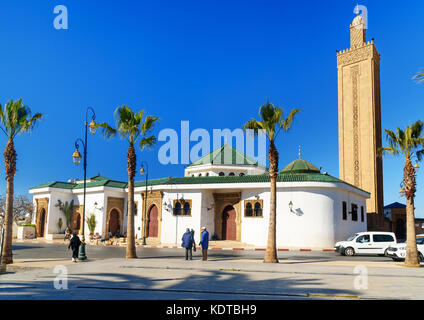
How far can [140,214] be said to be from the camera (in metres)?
33.8

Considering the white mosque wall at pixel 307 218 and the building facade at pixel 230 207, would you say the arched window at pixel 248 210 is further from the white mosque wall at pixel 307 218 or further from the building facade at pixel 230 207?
the white mosque wall at pixel 307 218

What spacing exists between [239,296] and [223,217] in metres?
22.4

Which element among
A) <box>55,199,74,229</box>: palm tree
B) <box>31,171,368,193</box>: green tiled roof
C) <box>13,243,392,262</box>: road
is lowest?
<box>13,243,392,262</box>: road

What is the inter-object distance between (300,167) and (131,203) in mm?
21114

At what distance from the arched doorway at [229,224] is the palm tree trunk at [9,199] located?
17945 mm

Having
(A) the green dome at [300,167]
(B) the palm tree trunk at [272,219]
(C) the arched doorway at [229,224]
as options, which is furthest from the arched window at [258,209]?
(B) the palm tree trunk at [272,219]

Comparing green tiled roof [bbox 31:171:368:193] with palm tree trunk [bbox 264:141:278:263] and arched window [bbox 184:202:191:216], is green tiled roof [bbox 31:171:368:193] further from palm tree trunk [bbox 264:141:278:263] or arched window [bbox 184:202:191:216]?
palm tree trunk [bbox 264:141:278:263]

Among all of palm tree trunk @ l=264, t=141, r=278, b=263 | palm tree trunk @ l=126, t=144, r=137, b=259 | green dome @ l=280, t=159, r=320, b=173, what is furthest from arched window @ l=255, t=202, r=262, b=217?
palm tree trunk @ l=126, t=144, r=137, b=259

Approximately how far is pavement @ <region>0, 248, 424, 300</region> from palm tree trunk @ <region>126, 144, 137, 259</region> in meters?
3.86

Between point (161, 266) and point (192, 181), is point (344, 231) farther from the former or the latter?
point (161, 266)

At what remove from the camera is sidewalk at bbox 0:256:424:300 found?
8797mm

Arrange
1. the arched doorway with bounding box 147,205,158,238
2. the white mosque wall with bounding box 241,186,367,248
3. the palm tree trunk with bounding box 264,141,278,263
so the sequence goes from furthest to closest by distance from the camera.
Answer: the arched doorway with bounding box 147,205,158,238 < the white mosque wall with bounding box 241,186,367,248 < the palm tree trunk with bounding box 264,141,278,263

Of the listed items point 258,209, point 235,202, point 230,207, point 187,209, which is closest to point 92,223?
point 187,209

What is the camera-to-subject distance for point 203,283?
10.6 m
